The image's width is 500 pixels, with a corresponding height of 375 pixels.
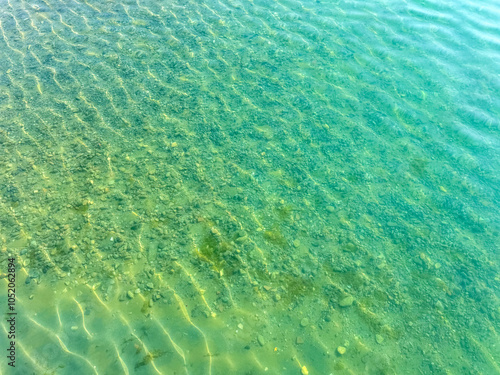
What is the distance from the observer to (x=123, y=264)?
4.76 meters

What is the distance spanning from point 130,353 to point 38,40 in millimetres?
8552

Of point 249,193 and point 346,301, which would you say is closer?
point 346,301

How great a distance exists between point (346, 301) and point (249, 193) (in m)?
2.36

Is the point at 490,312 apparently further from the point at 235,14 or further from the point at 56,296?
the point at 235,14

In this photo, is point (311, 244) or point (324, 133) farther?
point (324, 133)

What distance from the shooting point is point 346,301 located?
451 cm

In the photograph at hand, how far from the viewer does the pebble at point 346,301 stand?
449cm

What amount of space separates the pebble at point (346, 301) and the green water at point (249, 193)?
0.03 m

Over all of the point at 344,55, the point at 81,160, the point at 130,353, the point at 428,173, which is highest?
the point at 344,55

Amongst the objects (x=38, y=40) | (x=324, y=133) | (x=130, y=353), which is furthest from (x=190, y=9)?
(x=130, y=353)

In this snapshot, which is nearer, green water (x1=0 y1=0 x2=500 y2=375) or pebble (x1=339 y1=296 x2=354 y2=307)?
green water (x1=0 y1=0 x2=500 y2=375)

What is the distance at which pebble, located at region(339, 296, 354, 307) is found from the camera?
449 centimetres

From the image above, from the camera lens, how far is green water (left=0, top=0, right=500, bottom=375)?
420 cm

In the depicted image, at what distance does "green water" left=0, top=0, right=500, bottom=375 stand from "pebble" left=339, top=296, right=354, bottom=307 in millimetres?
29
